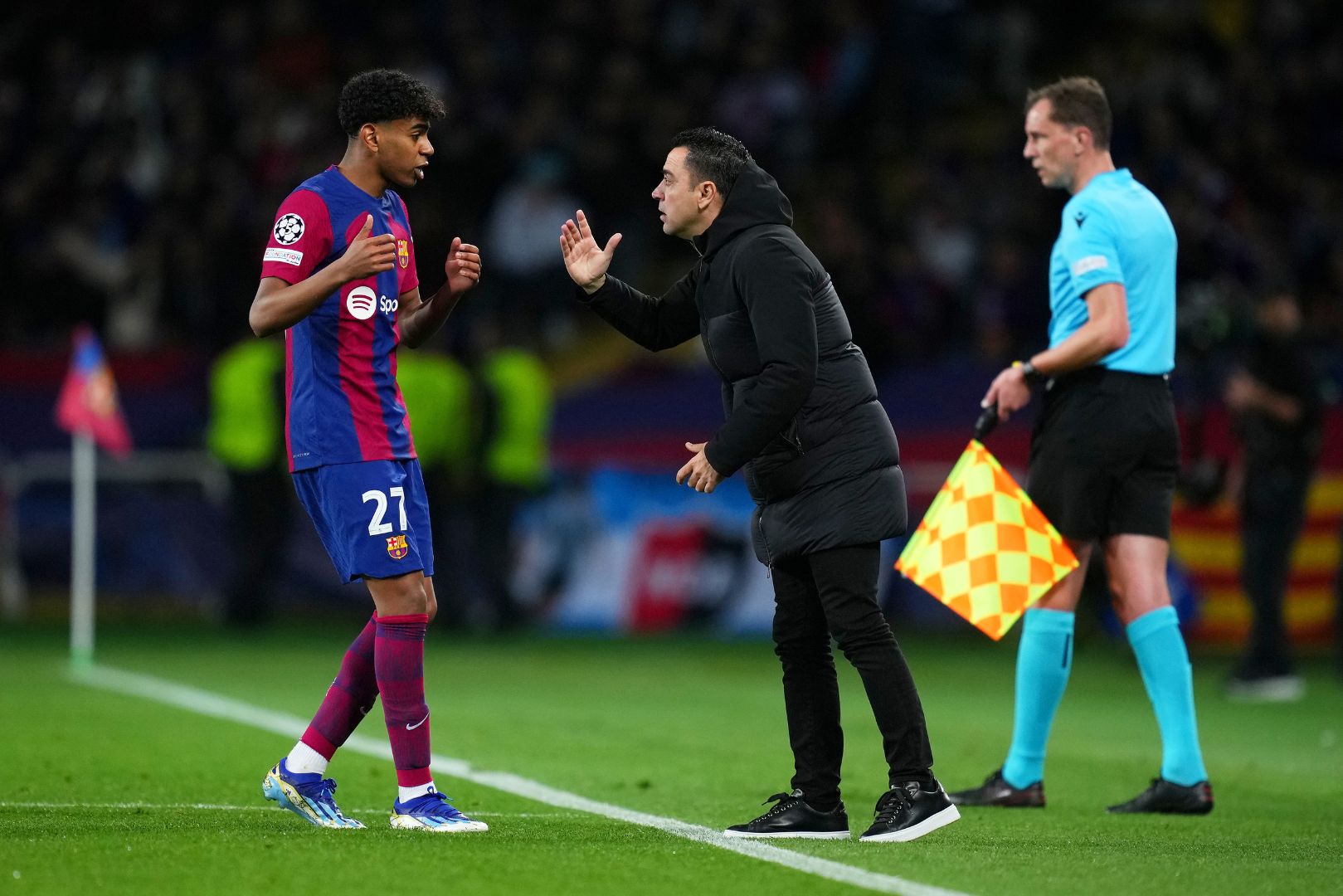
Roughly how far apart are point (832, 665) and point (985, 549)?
73 cm

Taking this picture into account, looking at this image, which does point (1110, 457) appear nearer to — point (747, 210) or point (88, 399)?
point (747, 210)

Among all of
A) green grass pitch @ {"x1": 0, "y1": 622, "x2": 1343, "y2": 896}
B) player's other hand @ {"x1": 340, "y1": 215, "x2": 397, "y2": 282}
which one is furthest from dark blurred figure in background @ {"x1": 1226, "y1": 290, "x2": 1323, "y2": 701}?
player's other hand @ {"x1": 340, "y1": 215, "x2": 397, "y2": 282}

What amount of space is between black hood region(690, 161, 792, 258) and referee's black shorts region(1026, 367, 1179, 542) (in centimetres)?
155

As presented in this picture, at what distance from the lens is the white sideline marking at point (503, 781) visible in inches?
201

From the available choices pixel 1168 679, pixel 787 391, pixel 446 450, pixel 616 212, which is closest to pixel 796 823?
pixel 787 391

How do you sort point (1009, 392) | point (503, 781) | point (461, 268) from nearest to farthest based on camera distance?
1. point (461, 268)
2. point (1009, 392)
3. point (503, 781)

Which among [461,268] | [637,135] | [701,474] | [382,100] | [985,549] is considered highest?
[637,135]

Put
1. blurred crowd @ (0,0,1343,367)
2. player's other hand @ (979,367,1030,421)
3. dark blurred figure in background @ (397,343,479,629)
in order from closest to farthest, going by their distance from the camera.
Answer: player's other hand @ (979,367,1030,421)
dark blurred figure in background @ (397,343,479,629)
blurred crowd @ (0,0,1343,367)

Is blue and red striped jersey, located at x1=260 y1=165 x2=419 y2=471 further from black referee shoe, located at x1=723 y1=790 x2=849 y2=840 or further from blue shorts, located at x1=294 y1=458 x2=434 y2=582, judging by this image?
black referee shoe, located at x1=723 y1=790 x2=849 y2=840

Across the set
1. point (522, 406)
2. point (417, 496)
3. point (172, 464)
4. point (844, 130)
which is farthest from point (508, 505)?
point (417, 496)

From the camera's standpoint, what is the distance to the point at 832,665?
20.7 ft

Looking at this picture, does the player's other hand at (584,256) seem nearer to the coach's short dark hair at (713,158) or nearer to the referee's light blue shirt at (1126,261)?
the coach's short dark hair at (713,158)

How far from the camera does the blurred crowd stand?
17.8 metres

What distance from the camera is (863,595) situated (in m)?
5.94
